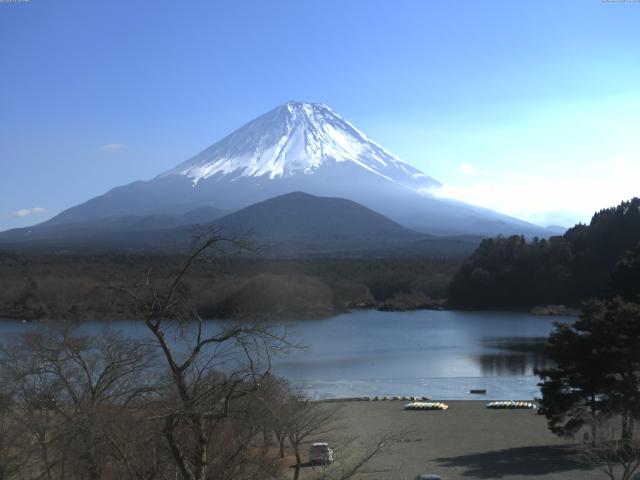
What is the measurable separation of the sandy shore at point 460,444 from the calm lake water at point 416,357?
5.63ft

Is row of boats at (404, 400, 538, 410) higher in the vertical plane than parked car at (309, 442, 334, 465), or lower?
lower

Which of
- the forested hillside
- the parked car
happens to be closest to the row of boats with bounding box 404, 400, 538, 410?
the parked car

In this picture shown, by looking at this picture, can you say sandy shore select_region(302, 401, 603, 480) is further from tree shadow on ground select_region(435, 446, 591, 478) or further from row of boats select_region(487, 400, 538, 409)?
row of boats select_region(487, 400, 538, 409)

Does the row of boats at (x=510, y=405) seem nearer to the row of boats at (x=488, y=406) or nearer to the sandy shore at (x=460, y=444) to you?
the row of boats at (x=488, y=406)

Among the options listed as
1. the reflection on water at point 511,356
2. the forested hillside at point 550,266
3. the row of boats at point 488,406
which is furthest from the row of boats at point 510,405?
the forested hillside at point 550,266

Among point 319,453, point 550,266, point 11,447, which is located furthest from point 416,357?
point 550,266

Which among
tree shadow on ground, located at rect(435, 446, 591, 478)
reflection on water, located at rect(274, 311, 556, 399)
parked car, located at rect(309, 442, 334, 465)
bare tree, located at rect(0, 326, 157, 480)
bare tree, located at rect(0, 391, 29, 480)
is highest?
bare tree, located at rect(0, 326, 157, 480)

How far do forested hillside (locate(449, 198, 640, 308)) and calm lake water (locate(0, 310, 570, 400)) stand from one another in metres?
5.25

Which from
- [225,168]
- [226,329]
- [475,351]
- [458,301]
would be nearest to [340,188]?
[225,168]

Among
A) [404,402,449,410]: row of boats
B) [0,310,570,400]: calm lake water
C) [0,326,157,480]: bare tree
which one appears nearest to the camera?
[0,326,157,480]: bare tree

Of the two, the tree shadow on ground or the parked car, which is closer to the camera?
the parked car

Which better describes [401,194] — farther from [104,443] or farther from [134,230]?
[104,443]

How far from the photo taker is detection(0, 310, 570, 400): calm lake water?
17.8m

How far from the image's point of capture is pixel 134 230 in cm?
8300
